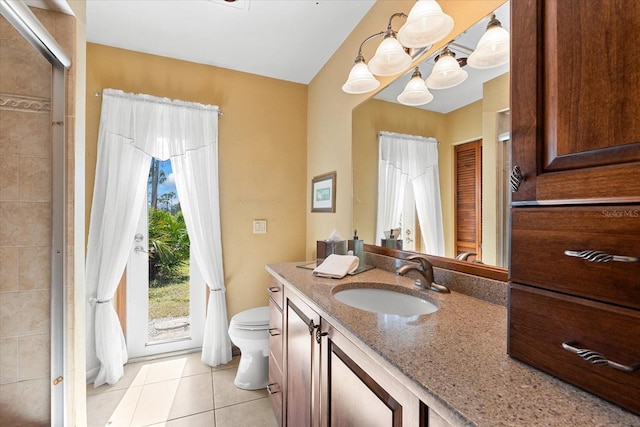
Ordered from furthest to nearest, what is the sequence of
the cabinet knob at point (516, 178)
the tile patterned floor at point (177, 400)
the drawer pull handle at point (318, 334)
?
the tile patterned floor at point (177, 400) → the drawer pull handle at point (318, 334) → the cabinet knob at point (516, 178)

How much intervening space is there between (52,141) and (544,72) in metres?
1.78

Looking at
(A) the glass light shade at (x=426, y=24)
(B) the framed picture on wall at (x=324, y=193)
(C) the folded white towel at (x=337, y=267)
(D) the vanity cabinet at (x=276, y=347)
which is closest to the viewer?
(A) the glass light shade at (x=426, y=24)

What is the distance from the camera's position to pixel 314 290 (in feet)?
3.69

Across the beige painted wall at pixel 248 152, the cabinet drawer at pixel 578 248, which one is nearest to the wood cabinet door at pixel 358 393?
the cabinet drawer at pixel 578 248

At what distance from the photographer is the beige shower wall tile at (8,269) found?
1197 millimetres

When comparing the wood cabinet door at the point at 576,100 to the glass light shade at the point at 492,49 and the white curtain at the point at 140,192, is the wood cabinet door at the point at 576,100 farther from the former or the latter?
the white curtain at the point at 140,192

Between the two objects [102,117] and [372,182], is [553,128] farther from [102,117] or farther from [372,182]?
[102,117]

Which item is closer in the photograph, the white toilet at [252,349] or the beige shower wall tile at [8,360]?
the beige shower wall tile at [8,360]

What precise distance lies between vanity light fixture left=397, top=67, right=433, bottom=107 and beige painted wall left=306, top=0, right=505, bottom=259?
0.28 feet

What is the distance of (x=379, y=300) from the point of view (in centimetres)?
123

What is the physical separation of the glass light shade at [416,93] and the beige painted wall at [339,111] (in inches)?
4.2

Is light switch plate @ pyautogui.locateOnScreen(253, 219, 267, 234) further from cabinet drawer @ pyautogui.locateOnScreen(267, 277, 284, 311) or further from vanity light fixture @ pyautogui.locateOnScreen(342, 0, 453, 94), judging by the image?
vanity light fixture @ pyautogui.locateOnScreen(342, 0, 453, 94)

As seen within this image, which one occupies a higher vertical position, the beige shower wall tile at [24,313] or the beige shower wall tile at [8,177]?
the beige shower wall tile at [8,177]

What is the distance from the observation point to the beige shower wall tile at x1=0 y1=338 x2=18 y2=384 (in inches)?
47.3
